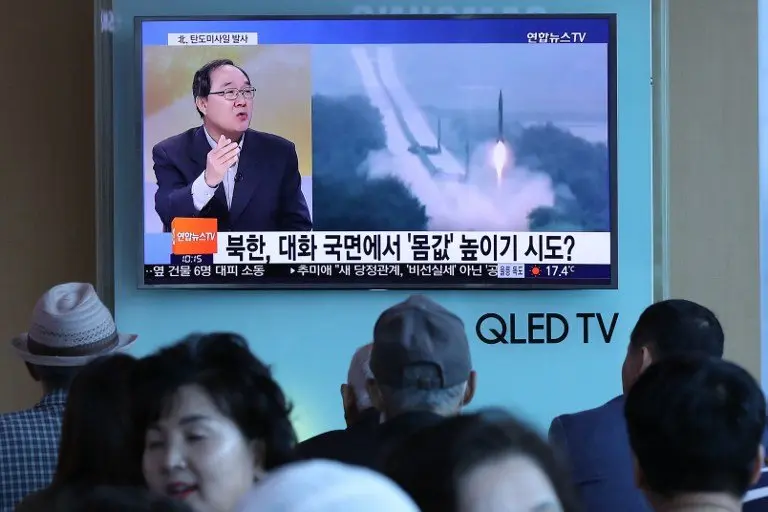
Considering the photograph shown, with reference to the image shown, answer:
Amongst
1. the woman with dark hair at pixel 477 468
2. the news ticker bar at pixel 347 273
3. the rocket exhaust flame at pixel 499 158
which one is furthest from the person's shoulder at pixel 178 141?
the woman with dark hair at pixel 477 468

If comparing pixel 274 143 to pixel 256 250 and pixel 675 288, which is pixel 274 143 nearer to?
pixel 256 250

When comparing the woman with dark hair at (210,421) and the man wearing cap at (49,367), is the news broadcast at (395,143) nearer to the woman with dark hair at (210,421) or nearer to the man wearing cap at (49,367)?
the man wearing cap at (49,367)

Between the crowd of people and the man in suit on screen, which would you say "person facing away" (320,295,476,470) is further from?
the man in suit on screen

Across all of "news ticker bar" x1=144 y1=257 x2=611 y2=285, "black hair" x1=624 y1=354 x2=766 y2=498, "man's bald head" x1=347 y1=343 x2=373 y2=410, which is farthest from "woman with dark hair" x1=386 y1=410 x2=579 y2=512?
"news ticker bar" x1=144 y1=257 x2=611 y2=285

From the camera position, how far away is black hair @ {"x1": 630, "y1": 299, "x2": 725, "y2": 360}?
2.50 meters

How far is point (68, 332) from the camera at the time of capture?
2.54 m

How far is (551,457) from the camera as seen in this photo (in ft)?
3.51

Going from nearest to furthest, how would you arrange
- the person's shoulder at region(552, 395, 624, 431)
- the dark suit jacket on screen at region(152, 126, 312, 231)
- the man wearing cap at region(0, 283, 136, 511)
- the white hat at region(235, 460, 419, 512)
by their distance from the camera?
the white hat at region(235, 460, 419, 512) < the man wearing cap at region(0, 283, 136, 511) < the person's shoulder at region(552, 395, 624, 431) < the dark suit jacket on screen at region(152, 126, 312, 231)

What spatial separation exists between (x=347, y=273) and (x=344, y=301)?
12 centimetres

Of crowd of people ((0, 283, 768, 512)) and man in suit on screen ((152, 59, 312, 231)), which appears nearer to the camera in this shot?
crowd of people ((0, 283, 768, 512))

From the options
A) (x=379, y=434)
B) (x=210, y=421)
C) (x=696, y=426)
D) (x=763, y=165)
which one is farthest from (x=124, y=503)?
(x=763, y=165)

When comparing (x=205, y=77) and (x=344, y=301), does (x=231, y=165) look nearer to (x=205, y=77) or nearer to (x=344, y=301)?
(x=205, y=77)

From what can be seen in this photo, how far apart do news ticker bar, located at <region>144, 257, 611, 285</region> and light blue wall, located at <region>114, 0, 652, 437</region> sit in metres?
0.08

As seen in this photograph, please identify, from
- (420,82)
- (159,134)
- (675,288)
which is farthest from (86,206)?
(675,288)
